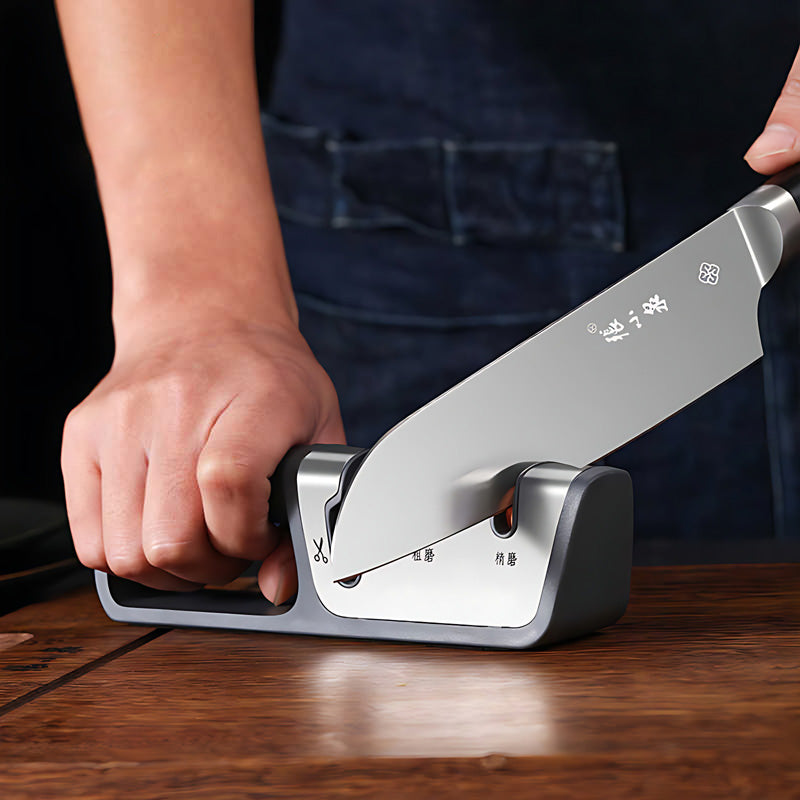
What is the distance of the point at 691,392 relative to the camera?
51 cm

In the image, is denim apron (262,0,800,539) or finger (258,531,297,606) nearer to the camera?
finger (258,531,297,606)

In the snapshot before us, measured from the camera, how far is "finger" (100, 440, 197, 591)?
0.58 meters

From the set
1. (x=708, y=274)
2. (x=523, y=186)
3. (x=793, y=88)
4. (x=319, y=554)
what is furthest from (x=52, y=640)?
(x=523, y=186)

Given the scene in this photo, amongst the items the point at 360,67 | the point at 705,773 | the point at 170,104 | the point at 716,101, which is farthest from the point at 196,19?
the point at 705,773

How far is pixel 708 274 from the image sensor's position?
20.3 inches

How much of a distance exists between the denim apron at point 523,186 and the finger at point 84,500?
0.46 metres

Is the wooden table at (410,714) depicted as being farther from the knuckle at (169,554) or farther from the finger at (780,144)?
the finger at (780,144)

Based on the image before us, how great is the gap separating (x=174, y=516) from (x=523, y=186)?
615 millimetres

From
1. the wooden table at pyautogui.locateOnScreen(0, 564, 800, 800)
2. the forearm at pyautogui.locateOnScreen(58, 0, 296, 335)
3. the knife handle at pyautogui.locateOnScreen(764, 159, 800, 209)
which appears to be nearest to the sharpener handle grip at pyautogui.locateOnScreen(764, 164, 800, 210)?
the knife handle at pyautogui.locateOnScreen(764, 159, 800, 209)

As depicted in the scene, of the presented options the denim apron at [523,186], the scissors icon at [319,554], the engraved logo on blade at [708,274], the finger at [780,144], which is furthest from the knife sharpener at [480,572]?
the denim apron at [523,186]

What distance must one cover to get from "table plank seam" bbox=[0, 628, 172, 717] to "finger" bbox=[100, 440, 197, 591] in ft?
0.12

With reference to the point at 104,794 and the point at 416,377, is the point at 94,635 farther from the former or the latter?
the point at 416,377

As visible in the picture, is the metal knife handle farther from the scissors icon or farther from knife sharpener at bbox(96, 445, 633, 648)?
the scissors icon

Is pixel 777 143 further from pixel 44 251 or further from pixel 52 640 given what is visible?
pixel 44 251
